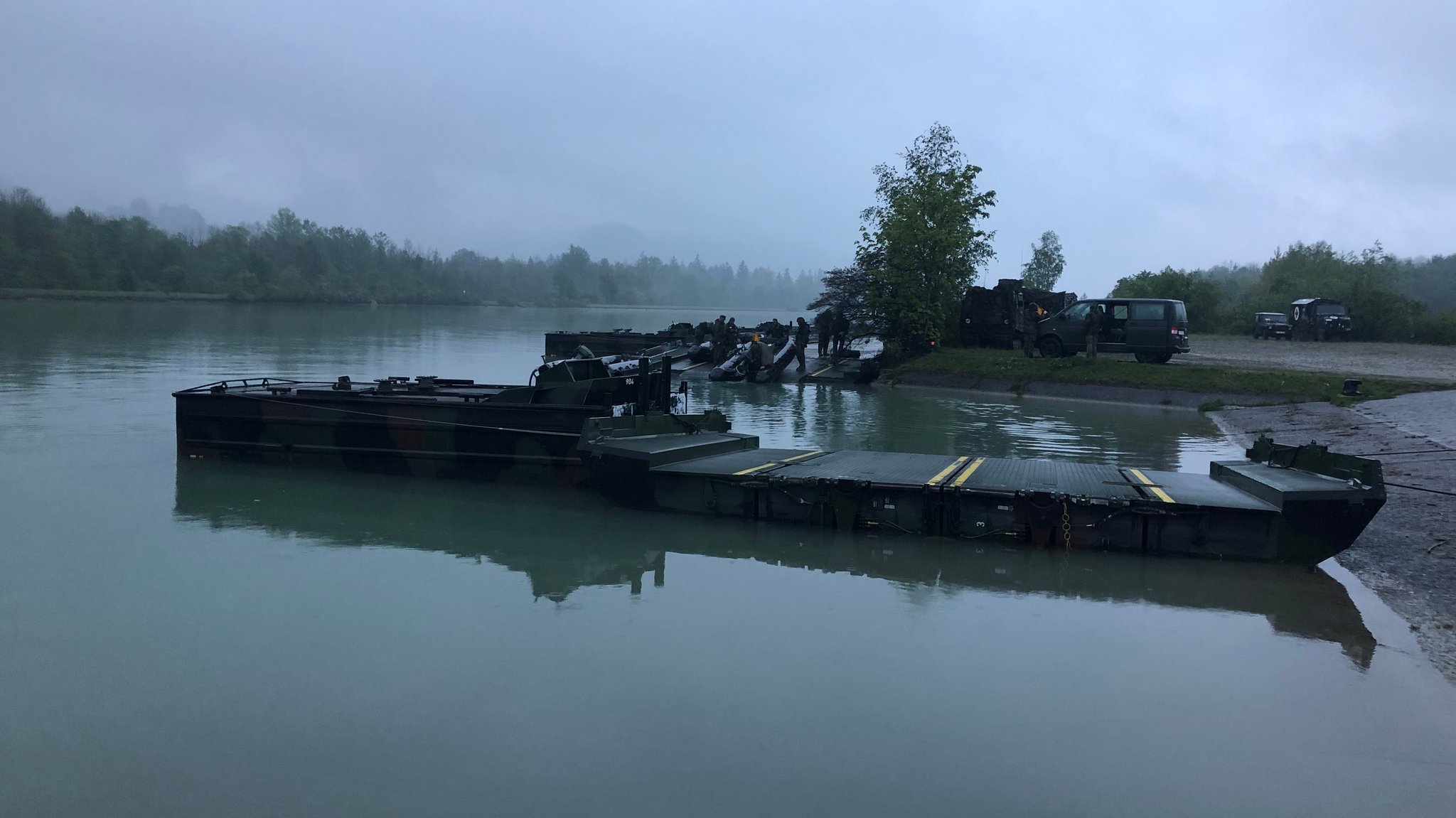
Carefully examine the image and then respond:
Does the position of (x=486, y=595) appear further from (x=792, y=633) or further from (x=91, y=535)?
(x=91, y=535)

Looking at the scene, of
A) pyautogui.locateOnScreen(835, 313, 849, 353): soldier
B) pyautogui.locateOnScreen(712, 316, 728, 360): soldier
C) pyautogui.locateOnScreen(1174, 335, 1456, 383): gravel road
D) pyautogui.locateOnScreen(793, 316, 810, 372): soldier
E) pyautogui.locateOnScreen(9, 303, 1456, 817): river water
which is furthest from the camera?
pyautogui.locateOnScreen(835, 313, 849, 353): soldier

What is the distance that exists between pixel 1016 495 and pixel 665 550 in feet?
12.8

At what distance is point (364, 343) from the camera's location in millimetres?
51281

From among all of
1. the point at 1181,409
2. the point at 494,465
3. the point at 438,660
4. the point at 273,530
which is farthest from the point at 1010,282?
the point at 438,660

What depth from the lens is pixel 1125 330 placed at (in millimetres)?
31000

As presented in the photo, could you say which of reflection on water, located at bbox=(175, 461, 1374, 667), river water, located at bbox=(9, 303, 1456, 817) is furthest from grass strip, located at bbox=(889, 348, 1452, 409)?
river water, located at bbox=(9, 303, 1456, 817)

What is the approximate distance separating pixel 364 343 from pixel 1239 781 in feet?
166

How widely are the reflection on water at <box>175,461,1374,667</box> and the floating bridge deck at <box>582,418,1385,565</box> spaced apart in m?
0.22

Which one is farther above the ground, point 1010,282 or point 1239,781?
point 1010,282

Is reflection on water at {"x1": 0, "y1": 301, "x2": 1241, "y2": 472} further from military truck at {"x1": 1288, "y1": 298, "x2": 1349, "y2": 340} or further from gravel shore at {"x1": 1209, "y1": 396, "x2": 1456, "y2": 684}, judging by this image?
military truck at {"x1": 1288, "y1": 298, "x2": 1349, "y2": 340}

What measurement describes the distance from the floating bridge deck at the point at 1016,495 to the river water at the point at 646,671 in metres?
0.28

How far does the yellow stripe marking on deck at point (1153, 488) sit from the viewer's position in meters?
10.6

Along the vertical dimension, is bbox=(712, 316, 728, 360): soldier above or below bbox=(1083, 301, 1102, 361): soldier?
below

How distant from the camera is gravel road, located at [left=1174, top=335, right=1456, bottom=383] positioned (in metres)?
28.6
